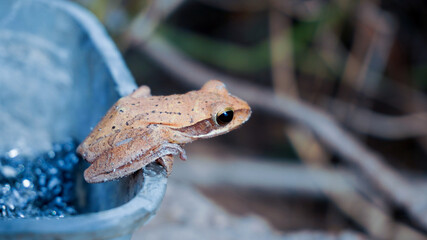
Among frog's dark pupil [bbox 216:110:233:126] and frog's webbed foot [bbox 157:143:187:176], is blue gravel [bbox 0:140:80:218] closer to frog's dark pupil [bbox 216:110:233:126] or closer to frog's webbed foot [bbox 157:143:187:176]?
frog's webbed foot [bbox 157:143:187:176]

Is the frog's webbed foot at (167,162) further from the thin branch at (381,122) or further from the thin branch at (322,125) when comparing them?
the thin branch at (381,122)

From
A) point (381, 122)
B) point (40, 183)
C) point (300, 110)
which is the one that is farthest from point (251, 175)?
point (40, 183)

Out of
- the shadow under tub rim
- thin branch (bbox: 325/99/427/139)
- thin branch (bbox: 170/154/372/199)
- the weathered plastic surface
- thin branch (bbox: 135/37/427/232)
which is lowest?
the shadow under tub rim

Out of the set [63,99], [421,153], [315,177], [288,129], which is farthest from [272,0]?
[63,99]

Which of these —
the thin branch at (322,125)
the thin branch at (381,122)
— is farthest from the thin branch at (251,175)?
the thin branch at (322,125)

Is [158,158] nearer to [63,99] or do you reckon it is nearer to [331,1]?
[63,99]

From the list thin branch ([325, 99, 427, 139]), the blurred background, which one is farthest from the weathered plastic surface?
thin branch ([325, 99, 427, 139])
